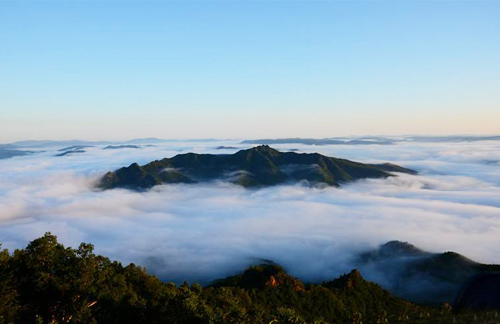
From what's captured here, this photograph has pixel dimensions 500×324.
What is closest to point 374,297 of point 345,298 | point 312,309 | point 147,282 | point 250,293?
point 345,298

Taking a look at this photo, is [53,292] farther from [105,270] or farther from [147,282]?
[147,282]

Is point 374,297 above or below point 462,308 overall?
below

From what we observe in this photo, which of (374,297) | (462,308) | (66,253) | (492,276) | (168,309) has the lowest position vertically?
(374,297)

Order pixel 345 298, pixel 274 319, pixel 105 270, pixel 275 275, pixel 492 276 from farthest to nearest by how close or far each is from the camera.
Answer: pixel 275 275
pixel 345 298
pixel 492 276
pixel 105 270
pixel 274 319

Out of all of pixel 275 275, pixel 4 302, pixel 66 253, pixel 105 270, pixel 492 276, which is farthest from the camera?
pixel 275 275

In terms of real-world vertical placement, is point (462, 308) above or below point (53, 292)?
below

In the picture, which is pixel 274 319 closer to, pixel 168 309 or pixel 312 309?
pixel 168 309

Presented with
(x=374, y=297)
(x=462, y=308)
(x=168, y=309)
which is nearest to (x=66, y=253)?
(x=168, y=309)

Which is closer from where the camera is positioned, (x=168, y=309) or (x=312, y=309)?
(x=168, y=309)

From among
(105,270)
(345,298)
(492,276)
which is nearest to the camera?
(105,270)
